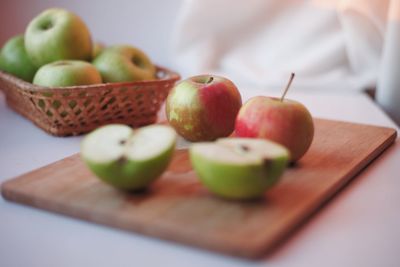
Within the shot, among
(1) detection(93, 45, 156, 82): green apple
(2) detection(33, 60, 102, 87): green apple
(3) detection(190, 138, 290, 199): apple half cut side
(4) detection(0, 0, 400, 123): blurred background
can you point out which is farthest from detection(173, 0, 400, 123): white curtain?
(3) detection(190, 138, 290, 199): apple half cut side

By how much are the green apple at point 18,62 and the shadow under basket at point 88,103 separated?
0.04m

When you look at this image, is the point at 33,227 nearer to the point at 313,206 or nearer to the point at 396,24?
the point at 313,206

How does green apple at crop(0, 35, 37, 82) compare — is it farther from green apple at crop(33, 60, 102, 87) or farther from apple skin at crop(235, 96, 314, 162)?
apple skin at crop(235, 96, 314, 162)

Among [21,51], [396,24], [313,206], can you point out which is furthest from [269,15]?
[313,206]

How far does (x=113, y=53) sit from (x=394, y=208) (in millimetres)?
597

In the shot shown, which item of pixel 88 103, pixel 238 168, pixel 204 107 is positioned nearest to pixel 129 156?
pixel 238 168

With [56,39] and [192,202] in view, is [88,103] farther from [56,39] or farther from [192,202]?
[192,202]

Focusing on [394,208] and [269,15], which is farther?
[269,15]

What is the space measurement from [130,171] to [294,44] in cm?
89

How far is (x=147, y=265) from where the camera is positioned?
0.56 metres

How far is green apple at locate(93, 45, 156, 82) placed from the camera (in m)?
1.05

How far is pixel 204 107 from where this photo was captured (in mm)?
880

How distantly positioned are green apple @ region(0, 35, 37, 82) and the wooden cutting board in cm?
37

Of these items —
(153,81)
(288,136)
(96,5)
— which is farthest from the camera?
(96,5)
